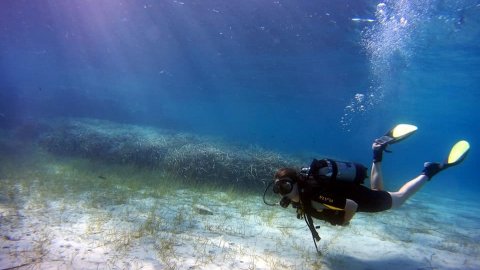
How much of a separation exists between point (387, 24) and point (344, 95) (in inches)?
979

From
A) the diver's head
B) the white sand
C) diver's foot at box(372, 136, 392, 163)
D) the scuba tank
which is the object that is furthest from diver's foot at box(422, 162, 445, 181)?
the diver's head

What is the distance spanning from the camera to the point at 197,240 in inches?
217

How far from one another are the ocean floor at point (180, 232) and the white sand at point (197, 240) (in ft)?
0.06

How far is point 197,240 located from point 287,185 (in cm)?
222

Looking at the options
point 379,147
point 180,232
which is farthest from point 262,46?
point 180,232

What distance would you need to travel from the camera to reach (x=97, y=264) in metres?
4.18

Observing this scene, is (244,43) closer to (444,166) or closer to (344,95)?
(444,166)

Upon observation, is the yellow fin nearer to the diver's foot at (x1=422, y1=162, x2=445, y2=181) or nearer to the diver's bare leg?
the diver's foot at (x1=422, y1=162, x2=445, y2=181)

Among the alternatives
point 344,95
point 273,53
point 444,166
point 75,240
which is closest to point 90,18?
point 273,53

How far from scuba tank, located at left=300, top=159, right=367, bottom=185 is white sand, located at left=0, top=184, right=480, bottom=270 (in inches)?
57.8

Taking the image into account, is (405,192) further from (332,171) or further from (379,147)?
(332,171)

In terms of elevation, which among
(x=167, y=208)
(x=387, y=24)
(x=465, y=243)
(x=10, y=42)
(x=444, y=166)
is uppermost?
(x=387, y=24)

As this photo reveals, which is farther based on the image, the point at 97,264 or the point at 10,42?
the point at 10,42

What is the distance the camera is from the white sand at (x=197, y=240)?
14.7 feet
